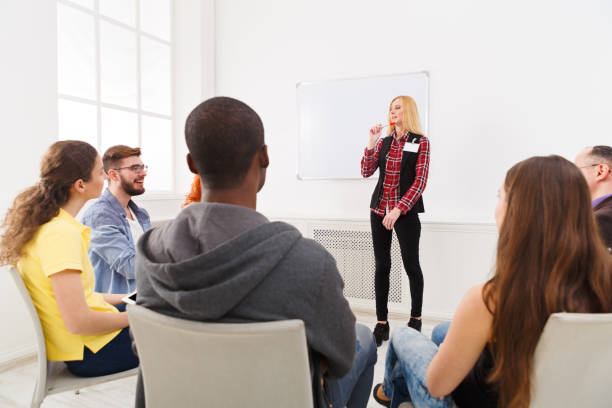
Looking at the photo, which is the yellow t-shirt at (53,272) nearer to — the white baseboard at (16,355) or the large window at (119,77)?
the white baseboard at (16,355)

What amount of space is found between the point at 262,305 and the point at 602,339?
27.8 inches

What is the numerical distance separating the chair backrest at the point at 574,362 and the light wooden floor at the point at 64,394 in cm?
126

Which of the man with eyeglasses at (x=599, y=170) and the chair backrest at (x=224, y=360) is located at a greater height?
the man with eyeglasses at (x=599, y=170)

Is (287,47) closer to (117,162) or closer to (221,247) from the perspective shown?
(117,162)

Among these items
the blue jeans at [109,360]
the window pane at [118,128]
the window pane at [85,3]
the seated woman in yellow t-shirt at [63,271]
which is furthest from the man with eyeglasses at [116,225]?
the window pane at [85,3]

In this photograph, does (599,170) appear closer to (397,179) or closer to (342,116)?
(397,179)

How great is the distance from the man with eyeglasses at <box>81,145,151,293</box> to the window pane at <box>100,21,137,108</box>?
57.9 inches

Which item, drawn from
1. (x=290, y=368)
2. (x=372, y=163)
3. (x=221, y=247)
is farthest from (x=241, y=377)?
(x=372, y=163)

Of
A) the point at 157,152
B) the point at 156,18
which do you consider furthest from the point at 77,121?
the point at 156,18

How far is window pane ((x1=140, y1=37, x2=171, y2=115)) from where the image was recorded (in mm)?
3838

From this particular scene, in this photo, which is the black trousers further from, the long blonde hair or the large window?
the large window

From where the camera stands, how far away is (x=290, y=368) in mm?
778

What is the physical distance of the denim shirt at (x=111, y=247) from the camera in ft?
6.25

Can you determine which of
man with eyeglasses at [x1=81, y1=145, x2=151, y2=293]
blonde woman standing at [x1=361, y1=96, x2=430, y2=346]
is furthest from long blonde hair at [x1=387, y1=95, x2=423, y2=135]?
man with eyeglasses at [x1=81, y1=145, x2=151, y2=293]
